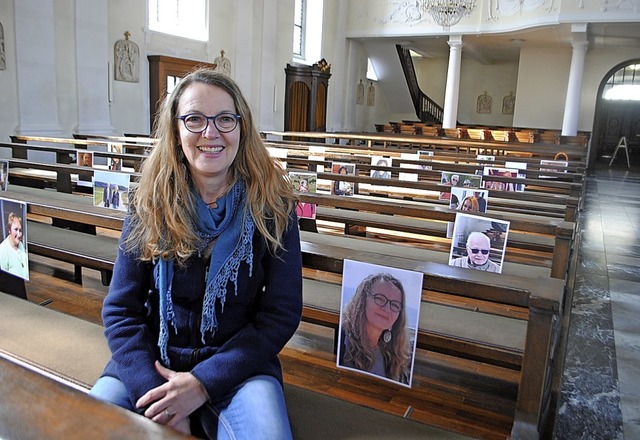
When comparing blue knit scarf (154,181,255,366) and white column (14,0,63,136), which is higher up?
white column (14,0,63,136)

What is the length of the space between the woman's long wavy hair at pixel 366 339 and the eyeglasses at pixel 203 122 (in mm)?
570

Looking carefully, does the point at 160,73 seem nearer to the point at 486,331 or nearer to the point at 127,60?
the point at 127,60

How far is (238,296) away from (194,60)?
440 inches

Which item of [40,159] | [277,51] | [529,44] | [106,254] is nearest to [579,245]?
[106,254]

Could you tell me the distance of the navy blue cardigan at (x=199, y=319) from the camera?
1.36 m

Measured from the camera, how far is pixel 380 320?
1502mm

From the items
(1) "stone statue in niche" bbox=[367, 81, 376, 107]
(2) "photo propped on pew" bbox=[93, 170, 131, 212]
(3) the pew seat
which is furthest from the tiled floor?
(1) "stone statue in niche" bbox=[367, 81, 376, 107]

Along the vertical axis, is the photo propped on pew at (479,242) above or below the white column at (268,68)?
below

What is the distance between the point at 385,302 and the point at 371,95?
1757 centimetres

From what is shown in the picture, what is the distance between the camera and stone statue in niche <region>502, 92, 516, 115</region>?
18922mm

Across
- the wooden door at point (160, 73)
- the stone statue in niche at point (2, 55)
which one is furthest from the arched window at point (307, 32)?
the stone statue in niche at point (2, 55)

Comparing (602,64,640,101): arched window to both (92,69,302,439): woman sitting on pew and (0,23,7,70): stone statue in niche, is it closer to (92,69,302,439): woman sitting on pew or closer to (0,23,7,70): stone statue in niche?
(0,23,7,70): stone statue in niche

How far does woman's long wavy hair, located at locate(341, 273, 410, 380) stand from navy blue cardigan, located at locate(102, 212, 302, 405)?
0.17m

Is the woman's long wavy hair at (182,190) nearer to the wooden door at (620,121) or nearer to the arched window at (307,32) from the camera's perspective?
the arched window at (307,32)
